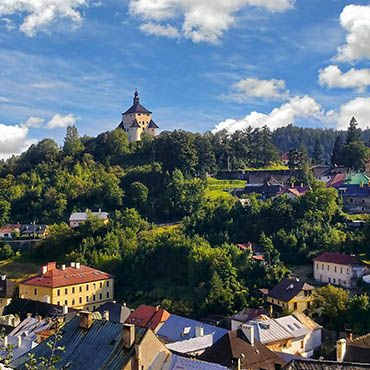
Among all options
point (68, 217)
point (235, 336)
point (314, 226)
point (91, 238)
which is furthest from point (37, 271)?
point (235, 336)

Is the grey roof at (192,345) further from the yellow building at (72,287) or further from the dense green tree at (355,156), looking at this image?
the dense green tree at (355,156)

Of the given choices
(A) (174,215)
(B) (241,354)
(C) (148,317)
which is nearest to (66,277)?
(C) (148,317)

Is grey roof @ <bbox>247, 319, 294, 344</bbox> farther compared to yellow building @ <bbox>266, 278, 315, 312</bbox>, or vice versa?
yellow building @ <bbox>266, 278, 315, 312</bbox>

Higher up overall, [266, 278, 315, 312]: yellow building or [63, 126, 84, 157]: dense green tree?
[63, 126, 84, 157]: dense green tree

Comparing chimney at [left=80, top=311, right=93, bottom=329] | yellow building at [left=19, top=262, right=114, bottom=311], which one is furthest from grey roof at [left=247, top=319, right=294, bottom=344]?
yellow building at [left=19, top=262, right=114, bottom=311]

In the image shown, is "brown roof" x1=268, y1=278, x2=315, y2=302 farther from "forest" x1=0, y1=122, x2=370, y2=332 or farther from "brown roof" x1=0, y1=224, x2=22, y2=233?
"brown roof" x1=0, y1=224, x2=22, y2=233

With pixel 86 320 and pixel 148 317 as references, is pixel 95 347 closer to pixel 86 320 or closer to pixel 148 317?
pixel 86 320

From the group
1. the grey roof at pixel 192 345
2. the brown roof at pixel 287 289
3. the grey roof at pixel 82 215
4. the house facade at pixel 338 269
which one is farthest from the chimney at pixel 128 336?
the grey roof at pixel 82 215
